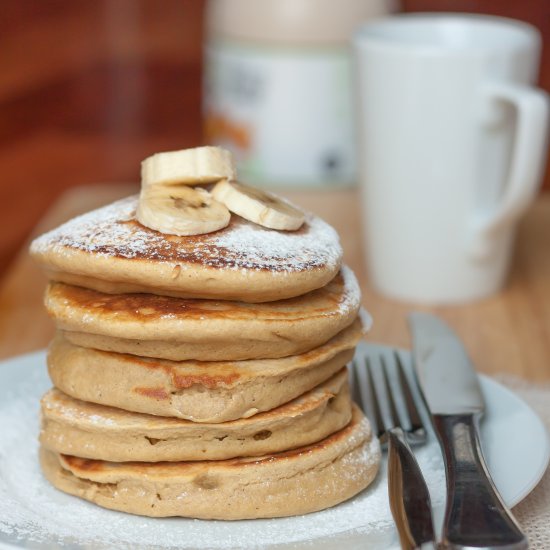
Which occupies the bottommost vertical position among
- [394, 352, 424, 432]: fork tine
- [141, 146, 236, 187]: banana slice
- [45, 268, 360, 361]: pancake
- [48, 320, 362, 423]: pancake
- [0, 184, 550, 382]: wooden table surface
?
[0, 184, 550, 382]: wooden table surface

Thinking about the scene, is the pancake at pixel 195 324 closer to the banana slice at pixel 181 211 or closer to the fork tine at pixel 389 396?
the banana slice at pixel 181 211

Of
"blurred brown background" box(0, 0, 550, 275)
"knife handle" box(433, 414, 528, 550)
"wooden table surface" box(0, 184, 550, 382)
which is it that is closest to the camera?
"knife handle" box(433, 414, 528, 550)

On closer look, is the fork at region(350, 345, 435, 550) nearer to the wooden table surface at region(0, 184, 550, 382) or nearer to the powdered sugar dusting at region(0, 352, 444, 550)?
Answer: the powdered sugar dusting at region(0, 352, 444, 550)

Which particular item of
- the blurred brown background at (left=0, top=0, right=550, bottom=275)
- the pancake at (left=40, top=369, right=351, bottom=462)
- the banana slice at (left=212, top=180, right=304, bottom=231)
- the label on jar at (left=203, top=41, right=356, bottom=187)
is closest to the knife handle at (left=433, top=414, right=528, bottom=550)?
the pancake at (left=40, top=369, right=351, bottom=462)

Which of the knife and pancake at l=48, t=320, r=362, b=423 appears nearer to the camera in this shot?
the knife

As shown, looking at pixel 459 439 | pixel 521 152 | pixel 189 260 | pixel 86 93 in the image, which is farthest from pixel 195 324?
pixel 86 93

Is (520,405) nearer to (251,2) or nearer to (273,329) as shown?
(273,329)
